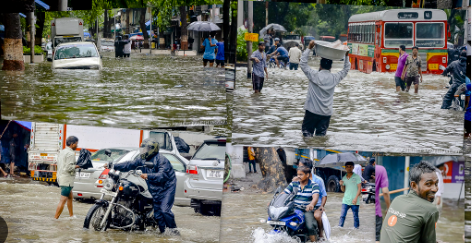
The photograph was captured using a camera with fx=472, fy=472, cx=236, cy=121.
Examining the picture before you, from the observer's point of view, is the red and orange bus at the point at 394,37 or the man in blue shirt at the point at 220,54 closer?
the red and orange bus at the point at 394,37

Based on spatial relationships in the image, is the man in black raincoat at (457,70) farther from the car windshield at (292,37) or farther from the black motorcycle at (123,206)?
the black motorcycle at (123,206)

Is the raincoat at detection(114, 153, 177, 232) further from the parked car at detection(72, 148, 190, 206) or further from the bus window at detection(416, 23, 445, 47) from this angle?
the bus window at detection(416, 23, 445, 47)

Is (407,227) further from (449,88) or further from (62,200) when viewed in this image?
(62,200)

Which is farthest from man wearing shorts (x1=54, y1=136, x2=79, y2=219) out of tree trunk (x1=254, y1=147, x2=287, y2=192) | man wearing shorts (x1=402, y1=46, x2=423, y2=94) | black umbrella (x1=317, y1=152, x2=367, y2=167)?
man wearing shorts (x1=402, y1=46, x2=423, y2=94)

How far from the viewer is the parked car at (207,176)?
16.8 feet

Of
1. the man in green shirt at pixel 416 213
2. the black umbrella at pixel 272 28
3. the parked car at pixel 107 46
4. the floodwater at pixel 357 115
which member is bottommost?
the man in green shirt at pixel 416 213

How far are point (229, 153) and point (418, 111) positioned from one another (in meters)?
2.25

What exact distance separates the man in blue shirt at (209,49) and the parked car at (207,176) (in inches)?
41.7

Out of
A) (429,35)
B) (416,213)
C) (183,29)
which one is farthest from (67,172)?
(429,35)

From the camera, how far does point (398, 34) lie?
524cm

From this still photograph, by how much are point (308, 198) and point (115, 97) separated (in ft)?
8.98

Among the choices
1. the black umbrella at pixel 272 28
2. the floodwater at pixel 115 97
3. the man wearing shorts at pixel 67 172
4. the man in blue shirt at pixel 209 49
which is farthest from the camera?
the floodwater at pixel 115 97

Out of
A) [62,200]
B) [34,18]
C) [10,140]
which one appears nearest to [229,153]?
[62,200]

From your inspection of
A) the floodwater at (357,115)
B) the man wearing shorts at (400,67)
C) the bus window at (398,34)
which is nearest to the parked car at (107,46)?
the floodwater at (357,115)
